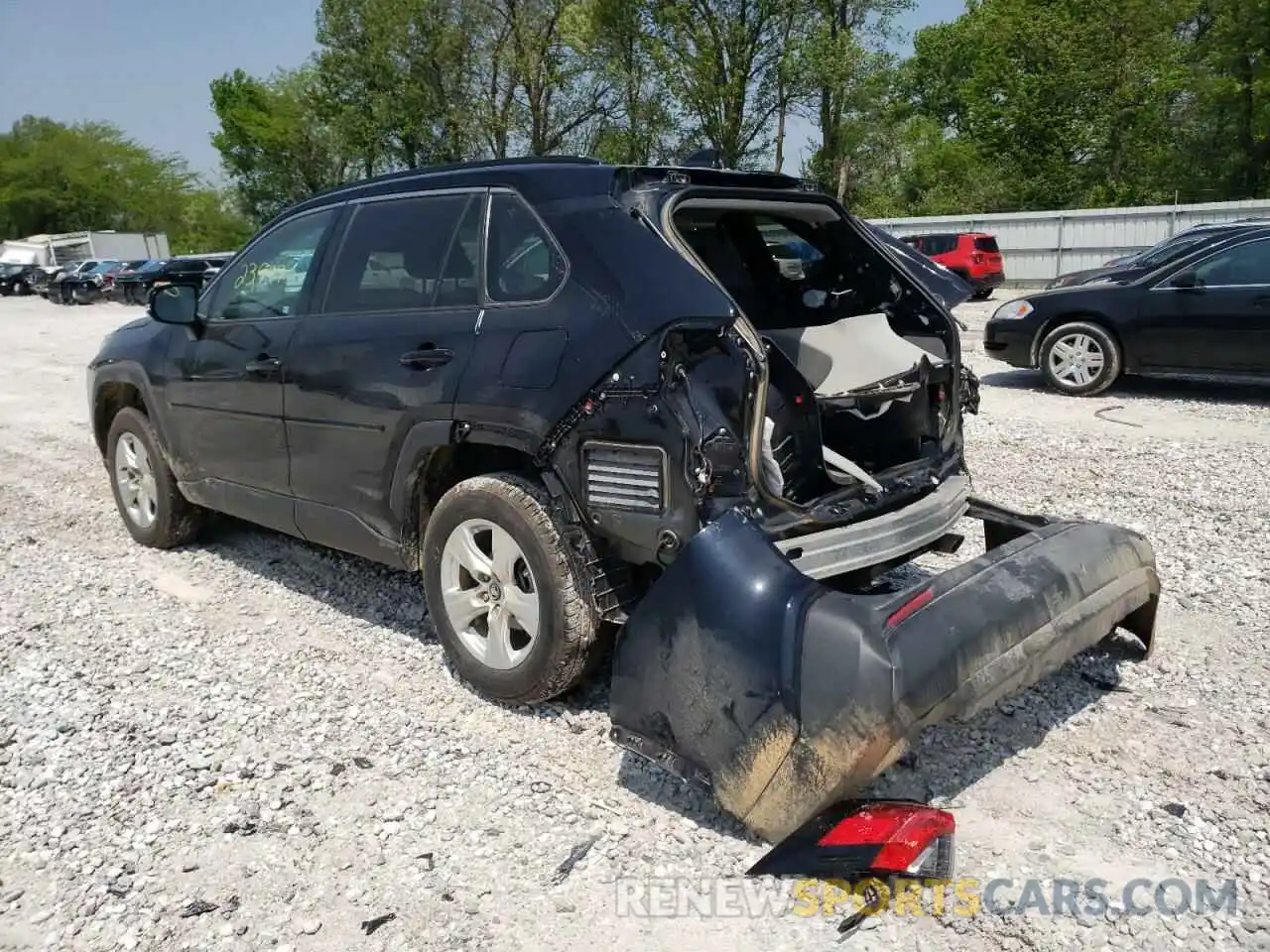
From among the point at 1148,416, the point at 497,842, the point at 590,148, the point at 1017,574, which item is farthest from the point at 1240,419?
the point at 590,148

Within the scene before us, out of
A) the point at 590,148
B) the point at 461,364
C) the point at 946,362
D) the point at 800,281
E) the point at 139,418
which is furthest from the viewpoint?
the point at 590,148

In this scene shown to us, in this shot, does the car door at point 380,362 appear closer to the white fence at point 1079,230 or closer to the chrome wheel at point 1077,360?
the chrome wheel at point 1077,360

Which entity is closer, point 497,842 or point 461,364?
point 497,842

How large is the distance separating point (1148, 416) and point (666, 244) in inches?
278

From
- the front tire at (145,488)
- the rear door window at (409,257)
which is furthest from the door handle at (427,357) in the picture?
the front tire at (145,488)

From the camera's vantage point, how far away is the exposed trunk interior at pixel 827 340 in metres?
3.39

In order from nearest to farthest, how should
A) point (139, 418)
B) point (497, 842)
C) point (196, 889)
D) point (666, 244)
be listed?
point (196, 889)
point (497, 842)
point (666, 244)
point (139, 418)

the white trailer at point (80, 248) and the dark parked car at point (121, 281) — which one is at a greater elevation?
the white trailer at point (80, 248)

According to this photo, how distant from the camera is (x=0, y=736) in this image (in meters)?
3.55

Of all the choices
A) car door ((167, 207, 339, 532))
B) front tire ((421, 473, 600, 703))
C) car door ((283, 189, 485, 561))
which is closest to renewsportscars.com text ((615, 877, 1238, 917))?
front tire ((421, 473, 600, 703))

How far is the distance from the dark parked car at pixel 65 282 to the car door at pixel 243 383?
111ft

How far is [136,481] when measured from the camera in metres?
5.76

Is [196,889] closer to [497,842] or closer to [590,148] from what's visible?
[497,842]

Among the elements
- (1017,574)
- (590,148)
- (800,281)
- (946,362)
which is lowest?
(1017,574)
